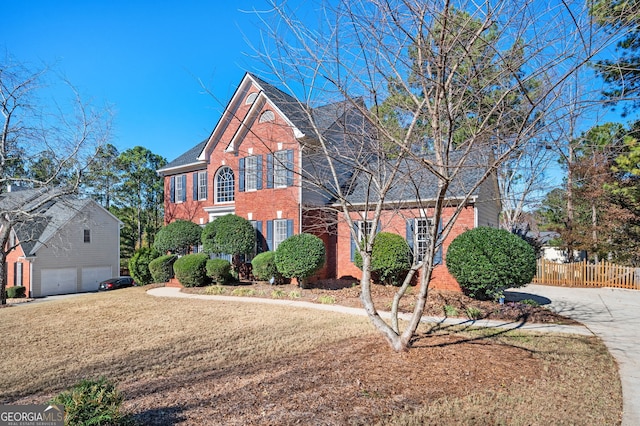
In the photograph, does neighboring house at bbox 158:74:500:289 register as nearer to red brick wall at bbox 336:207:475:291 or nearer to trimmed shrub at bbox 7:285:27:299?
red brick wall at bbox 336:207:475:291

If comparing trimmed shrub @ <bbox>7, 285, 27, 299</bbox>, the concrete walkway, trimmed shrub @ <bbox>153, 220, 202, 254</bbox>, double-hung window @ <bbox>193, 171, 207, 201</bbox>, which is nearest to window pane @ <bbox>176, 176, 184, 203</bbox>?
double-hung window @ <bbox>193, 171, 207, 201</bbox>

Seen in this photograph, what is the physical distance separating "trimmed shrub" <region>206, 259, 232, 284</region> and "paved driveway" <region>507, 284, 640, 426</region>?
10.9m

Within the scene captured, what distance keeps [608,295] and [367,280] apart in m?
13.4

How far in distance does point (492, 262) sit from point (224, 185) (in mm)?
13818

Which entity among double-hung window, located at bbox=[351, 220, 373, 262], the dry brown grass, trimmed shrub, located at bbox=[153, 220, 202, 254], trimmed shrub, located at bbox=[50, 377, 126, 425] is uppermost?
double-hung window, located at bbox=[351, 220, 373, 262]

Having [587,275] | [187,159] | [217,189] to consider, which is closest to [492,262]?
[587,275]

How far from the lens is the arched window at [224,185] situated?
1892 centimetres

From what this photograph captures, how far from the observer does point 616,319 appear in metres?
9.26

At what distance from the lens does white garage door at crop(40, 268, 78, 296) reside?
2556 cm

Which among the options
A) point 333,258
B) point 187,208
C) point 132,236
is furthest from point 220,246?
point 132,236

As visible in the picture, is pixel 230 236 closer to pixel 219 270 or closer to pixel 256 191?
pixel 219 270

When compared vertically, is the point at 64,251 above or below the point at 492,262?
below

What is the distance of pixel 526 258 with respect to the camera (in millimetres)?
10047

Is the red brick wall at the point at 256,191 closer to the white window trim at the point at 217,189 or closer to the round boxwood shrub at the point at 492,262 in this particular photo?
the white window trim at the point at 217,189
